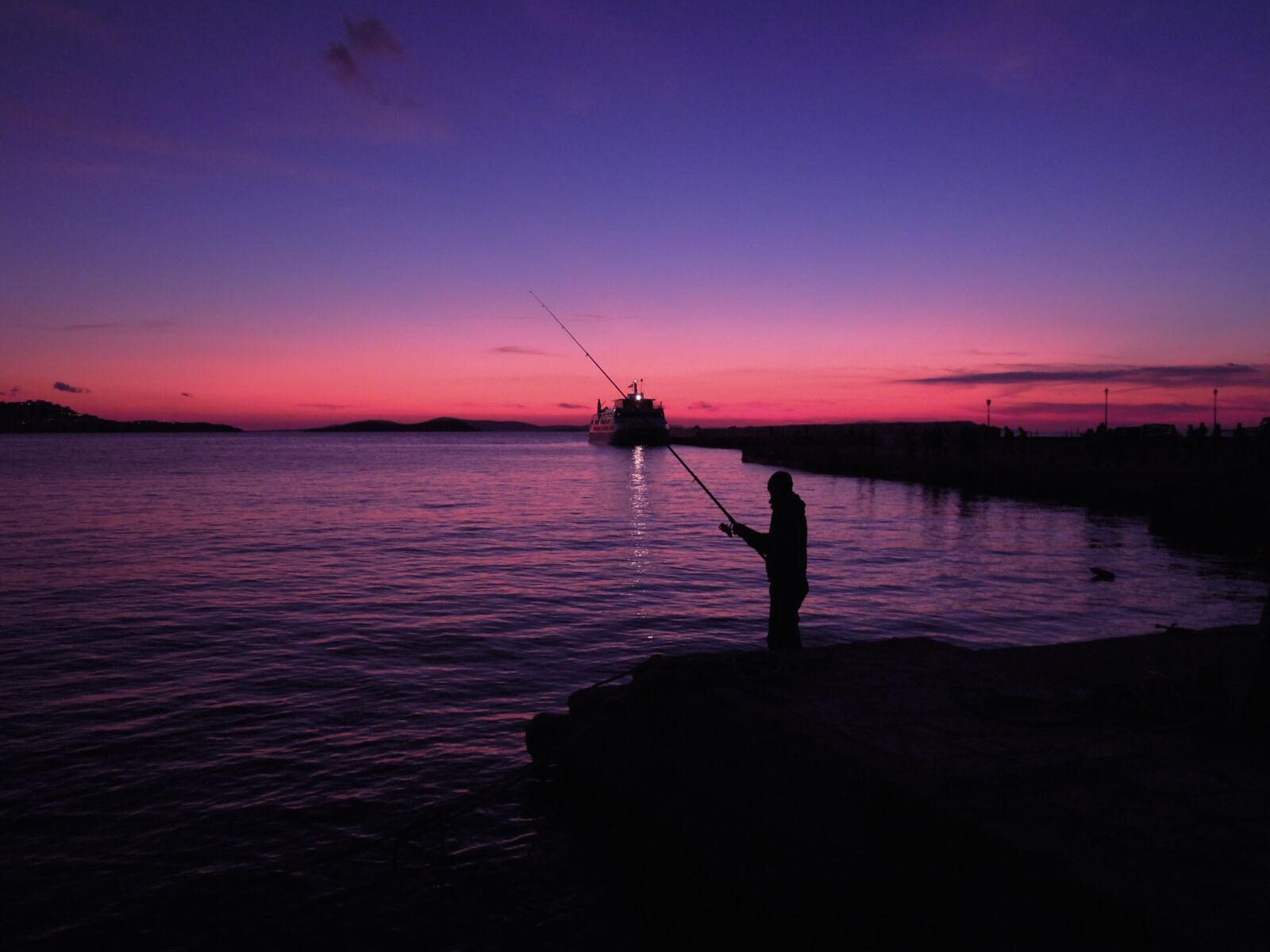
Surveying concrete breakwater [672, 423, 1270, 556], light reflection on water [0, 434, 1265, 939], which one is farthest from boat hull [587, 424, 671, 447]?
light reflection on water [0, 434, 1265, 939]

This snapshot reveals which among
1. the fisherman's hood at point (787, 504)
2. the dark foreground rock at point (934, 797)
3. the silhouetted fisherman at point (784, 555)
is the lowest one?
the dark foreground rock at point (934, 797)

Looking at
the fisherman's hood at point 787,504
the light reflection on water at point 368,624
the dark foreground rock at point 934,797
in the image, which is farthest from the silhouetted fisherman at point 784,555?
the light reflection on water at point 368,624

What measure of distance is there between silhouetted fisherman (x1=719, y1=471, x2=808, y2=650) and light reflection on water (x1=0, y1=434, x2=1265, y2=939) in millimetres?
2988

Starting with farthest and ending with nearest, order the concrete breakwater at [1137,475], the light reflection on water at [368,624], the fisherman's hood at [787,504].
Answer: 1. the concrete breakwater at [1137,475]
2. the fisherman's hood at [787,504]
3. the light reflection on water at [368,624]

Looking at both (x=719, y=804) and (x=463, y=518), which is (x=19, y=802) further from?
(x=463, y=518)

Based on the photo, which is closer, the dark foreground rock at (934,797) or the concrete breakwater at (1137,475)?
the dark foreground rock at (934,797)

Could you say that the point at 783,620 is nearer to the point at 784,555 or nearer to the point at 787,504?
the point at 784,555

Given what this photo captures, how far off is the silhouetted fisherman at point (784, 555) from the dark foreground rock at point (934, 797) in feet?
1.91

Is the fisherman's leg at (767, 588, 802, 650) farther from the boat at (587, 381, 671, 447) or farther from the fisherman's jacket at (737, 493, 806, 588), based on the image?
the boat at (587, 381, 671, 447)

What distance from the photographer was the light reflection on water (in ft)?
23.8

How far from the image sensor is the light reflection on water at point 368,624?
726 centimetres

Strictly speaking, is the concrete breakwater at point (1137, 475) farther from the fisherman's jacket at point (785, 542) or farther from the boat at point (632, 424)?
the boat at point (632, 424)

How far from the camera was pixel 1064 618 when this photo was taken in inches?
560

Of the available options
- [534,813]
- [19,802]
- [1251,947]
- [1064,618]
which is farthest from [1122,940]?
[1064,618]
